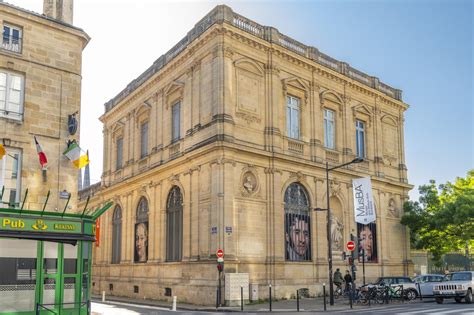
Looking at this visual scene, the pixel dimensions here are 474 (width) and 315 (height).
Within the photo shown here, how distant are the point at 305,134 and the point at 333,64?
6078 millimetres

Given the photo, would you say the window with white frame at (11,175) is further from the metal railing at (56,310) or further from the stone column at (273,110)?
the stone column at (273,110)

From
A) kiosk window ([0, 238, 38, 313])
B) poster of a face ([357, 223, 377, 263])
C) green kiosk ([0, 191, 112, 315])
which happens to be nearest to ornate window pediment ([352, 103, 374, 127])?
poster of a face ([357, 223, 377, 263])

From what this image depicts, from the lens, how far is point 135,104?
3816cm

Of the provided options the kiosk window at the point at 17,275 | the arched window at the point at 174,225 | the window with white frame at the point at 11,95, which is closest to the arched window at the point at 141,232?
the arched window at the point at 174,225

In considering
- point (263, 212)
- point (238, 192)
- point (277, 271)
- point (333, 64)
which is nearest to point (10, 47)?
point (238, 192)

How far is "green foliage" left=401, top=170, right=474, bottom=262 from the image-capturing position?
3534 centimetres

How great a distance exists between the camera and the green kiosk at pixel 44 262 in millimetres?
12648

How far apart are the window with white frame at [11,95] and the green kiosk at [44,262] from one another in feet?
20.5

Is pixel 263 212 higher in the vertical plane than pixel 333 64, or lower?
lower

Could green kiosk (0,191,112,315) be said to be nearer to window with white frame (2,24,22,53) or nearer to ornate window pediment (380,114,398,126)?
window with white frame (2,24,22,53)

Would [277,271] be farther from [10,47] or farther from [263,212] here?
[10,47]

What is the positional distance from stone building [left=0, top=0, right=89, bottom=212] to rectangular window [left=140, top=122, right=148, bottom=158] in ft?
53.8

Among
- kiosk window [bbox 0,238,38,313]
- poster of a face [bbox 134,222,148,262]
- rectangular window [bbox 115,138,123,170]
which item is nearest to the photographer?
kiosk window [bbox 0,238,38,313]

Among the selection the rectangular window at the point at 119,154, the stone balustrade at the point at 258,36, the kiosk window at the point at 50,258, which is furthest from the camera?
the rectangular window at the point at 119,154
